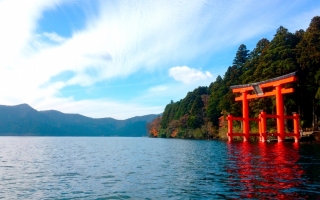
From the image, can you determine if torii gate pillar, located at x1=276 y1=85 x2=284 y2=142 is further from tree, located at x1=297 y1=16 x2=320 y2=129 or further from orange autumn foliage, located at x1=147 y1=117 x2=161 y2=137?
orange autumn foliage, located at x1=147 y1=117 x2=161 y2=137

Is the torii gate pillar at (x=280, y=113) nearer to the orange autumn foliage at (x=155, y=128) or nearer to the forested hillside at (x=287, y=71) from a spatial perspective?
the forested hillside at (x=287, y=71)

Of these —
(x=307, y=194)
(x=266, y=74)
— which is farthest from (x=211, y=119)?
(x=307, y=194)

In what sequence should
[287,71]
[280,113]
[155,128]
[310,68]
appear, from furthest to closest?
[155,128], [287,71], [310,68], [280,113]

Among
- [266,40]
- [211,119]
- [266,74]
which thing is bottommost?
[211,119]

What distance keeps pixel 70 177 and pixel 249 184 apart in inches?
294

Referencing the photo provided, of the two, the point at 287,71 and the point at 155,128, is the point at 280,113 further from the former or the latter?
the point at 155,128

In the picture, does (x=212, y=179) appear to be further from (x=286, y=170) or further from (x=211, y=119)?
(x=211, y=119)

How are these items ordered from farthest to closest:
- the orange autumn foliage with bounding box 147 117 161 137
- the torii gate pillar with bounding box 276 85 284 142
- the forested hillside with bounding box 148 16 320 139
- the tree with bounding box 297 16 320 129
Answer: the orange autumn foliage with bounding box 147 117 161 137 → the forested hillside with bounding box 148 16 320 139 → the tree with bounding box 297 16 320 129 → the torii gate pillar with bounding box 276 85 284 142

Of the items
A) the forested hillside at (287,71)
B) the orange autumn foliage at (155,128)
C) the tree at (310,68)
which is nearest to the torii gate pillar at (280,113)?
the forested hillside at (287,71)

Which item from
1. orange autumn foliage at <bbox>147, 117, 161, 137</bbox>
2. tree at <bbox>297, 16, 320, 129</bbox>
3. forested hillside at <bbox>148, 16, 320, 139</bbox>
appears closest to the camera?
tree at <bbox>297, 16, 320, 129</bbox>

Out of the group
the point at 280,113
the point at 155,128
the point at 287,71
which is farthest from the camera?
the point at 155,128

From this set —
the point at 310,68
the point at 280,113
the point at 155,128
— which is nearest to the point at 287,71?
the point at 310,68

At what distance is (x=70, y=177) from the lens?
13094mm

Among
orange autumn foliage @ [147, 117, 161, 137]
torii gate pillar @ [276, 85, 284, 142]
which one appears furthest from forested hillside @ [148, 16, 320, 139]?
orange autumn foliage @ [147, 117, 161, 137]
